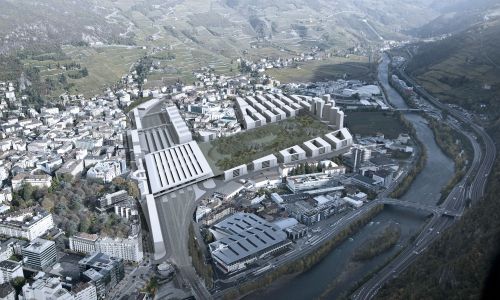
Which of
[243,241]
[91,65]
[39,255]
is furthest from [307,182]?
[91,65]

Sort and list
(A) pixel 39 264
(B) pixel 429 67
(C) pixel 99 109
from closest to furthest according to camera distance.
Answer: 1. (A) pixel 39 264
2. (C) pixel 99 109
3. (B) pixel 429 67

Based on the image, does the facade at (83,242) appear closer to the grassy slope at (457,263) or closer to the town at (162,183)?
the town at (162,183)

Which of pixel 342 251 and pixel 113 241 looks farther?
pixel 342 251

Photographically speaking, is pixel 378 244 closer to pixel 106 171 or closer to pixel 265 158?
pixel 265 158

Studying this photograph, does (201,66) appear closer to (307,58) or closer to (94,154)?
(307,58)

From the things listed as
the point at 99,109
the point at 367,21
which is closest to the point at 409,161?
the point at 99,109

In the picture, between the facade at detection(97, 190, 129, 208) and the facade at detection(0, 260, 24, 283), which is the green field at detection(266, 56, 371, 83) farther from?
the facade at detection(0, 260, 24, 283)

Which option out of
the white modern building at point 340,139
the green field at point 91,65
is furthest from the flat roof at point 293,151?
the green field at point 91,65
